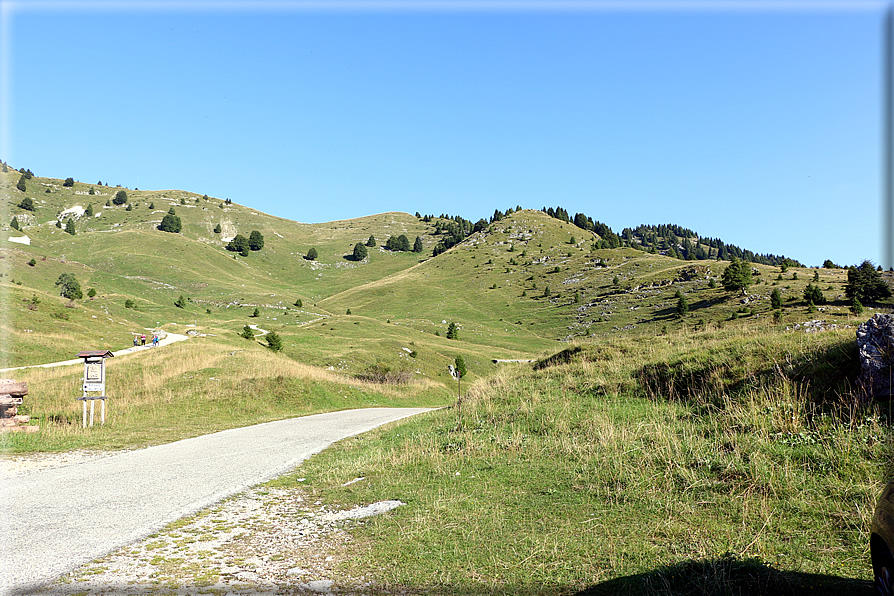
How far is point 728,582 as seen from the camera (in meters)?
5.16

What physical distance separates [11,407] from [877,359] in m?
24.4

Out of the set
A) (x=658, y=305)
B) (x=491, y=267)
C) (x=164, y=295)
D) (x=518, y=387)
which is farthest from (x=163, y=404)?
(x=491, y=267)

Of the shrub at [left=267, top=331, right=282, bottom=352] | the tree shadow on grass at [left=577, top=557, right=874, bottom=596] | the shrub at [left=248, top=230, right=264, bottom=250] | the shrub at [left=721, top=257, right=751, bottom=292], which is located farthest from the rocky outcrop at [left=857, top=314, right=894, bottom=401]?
the shrub at [left=248, top=230, right=264, bottom=250]

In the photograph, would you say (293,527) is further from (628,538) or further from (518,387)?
(518,387)

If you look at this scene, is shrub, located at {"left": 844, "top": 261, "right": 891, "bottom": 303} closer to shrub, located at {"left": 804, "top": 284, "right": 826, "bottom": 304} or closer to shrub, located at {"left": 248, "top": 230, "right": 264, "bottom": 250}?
shrub, located at {"left": 804, "top": 284, "right": 826, "bottom": 304}

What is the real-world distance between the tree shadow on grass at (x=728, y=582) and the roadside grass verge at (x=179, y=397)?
1572 cm

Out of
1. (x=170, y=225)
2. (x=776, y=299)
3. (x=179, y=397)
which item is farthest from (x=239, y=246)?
(x=179, y=397)

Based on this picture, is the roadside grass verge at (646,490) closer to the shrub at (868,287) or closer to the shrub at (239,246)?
the shrub at (868,287)

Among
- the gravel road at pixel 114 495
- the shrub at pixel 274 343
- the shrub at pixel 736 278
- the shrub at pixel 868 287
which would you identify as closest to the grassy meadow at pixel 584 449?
the gravel road at pixel 114 495

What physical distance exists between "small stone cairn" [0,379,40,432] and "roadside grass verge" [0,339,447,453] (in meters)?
0.52

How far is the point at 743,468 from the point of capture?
815cm

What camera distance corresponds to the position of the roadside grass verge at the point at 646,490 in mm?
5641

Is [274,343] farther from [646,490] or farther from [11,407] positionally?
[646,490]

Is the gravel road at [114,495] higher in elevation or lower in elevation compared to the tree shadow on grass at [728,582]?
lower
